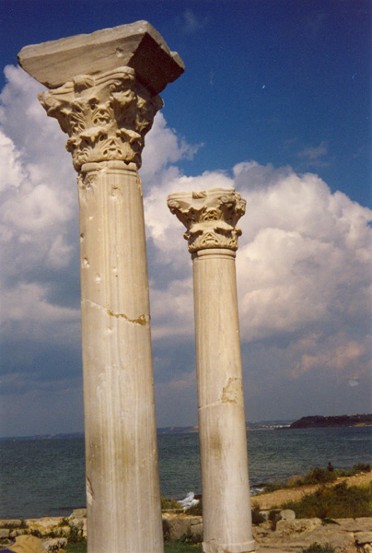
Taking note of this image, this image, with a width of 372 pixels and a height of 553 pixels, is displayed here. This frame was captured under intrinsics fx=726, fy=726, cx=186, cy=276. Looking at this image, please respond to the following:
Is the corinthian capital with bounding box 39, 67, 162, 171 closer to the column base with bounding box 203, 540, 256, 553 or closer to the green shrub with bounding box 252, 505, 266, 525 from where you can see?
the column base with bounding box 203, 540, 256, 553

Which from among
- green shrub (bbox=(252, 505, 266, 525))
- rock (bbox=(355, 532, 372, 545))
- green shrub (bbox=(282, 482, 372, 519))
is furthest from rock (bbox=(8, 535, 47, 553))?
green shrub (bbox=(282, 482, 372, 519))

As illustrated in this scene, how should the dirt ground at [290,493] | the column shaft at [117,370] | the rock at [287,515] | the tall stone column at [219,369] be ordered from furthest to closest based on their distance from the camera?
the dirt ground at [290,493]
the rock at [287,515]
the tall stone column at [219,369]
the column shaft at [117,370]

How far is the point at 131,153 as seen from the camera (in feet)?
28.4

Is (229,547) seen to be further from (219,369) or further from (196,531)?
(196,531)

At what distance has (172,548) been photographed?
20.6 metres

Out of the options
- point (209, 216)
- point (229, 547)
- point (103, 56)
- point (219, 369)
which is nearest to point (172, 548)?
point (229, 547)

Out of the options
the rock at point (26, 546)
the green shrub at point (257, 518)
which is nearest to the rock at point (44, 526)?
the green shrub at point (257, 518)

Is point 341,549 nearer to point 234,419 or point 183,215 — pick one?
point 234,419

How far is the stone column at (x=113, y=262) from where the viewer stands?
7.83m

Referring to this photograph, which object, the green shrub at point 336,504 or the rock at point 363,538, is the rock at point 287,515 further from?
the rock at point 363,538

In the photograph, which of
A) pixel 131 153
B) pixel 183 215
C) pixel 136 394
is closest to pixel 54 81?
pixel 131 153

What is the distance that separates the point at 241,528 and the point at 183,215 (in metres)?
5.97

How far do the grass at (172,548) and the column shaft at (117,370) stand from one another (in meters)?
13.0

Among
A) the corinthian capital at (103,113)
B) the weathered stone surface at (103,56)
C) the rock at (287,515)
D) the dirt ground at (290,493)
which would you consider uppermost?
the weathered stone surface at (103,56)
